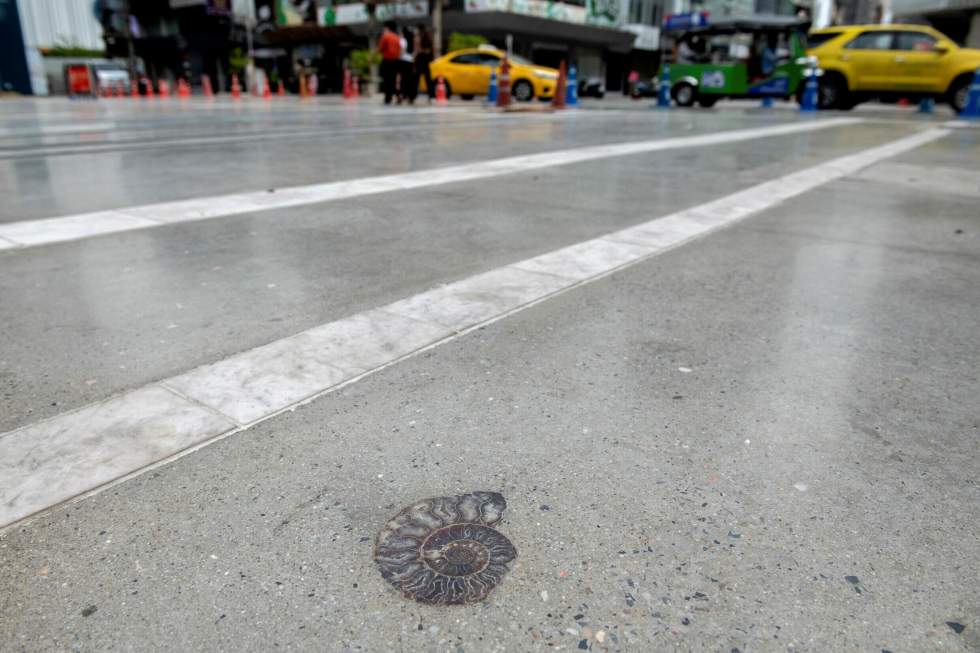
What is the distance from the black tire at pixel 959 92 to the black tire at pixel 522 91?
12356mm

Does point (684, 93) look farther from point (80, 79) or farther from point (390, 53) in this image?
point (80, 79)

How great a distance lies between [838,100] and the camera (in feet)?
66.5

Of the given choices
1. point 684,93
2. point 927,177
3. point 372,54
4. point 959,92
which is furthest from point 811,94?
point 372,54

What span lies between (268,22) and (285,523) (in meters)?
53.0

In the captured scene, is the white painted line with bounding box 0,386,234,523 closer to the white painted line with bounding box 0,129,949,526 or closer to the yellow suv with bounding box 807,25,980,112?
the white painted line with bounding box 0,129,949,526

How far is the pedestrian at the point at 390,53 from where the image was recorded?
18.5m

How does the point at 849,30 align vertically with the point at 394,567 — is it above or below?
above

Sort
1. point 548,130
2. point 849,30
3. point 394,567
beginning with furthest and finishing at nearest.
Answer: point 849,30 → point 548,130 → point 394,567

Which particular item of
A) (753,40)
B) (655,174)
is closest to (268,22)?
(753,40)

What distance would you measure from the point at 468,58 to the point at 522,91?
2.73 metres

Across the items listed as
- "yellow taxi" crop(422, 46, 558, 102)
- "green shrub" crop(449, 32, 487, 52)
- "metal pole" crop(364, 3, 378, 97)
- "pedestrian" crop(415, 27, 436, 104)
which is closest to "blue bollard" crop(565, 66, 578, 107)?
"yellow taxi" crop(422, 46, 558, 102)

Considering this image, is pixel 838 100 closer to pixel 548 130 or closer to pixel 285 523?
pixel 548 130

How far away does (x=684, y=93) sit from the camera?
952 inches

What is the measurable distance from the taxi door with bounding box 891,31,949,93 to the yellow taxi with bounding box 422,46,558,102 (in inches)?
397
